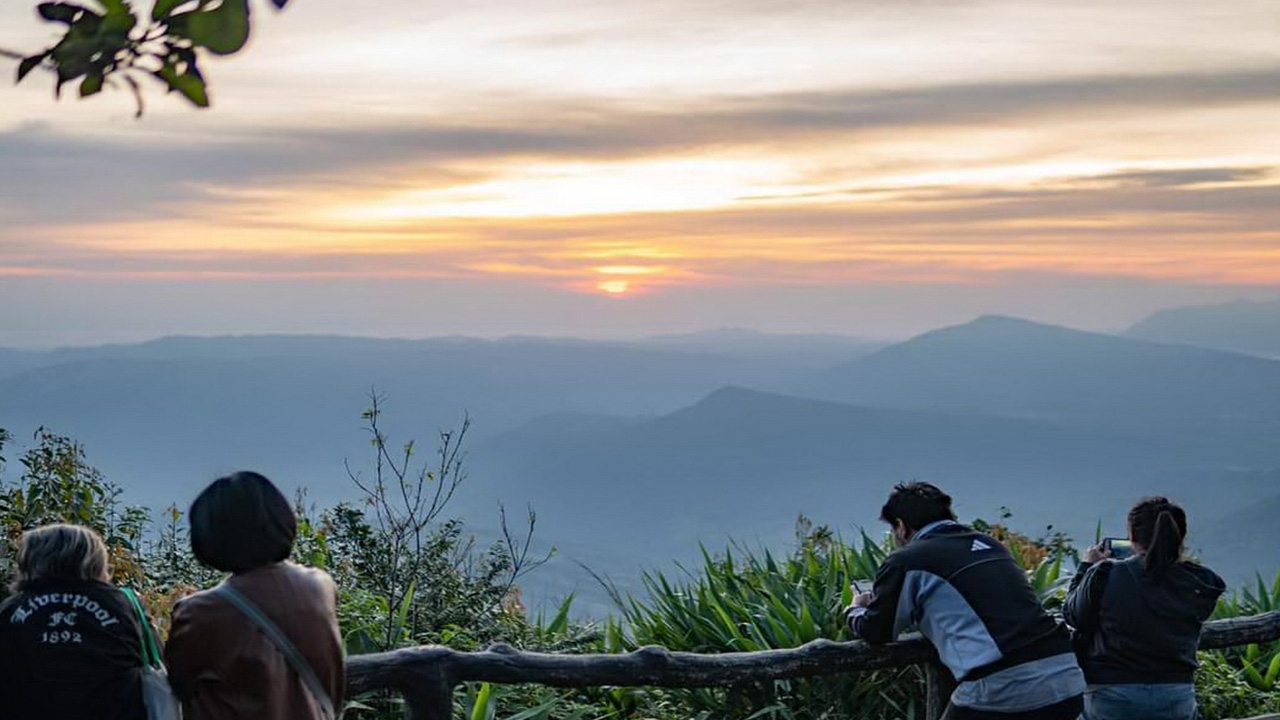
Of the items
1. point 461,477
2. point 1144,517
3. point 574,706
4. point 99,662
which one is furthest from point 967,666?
point 461,477

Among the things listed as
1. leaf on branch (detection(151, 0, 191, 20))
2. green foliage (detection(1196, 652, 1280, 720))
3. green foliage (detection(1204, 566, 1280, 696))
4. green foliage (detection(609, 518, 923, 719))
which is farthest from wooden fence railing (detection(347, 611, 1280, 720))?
leaf on branch (detection(151, 0, 191, 20))

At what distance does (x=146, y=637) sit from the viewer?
4.17m

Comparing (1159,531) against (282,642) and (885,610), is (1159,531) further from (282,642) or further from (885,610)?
(282,642)

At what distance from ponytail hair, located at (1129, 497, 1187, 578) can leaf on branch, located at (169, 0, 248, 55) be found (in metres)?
4.84

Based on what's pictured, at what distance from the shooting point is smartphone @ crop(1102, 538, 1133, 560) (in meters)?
6.07

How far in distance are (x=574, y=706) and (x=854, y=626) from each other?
166cm

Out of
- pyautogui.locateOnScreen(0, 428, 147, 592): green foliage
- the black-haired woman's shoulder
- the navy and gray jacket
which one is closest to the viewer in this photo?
the navy and gray jacket

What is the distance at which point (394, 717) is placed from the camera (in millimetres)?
6652

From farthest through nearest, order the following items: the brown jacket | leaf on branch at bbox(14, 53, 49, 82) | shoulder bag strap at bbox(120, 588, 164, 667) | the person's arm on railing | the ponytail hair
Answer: the ponytail hair, the person's arm on railing, shoulder bag strap at bbox(120, 588, 164, 667), the brown jacket, leaf on branch at bbox(14, 53, 49, 82)

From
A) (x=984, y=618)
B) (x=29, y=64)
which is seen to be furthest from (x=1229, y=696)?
(x=29, y=64)

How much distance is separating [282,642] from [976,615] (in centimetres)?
271

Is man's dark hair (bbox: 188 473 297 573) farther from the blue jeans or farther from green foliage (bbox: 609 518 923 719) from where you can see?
the blue jeans

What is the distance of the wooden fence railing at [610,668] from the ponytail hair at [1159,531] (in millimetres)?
955

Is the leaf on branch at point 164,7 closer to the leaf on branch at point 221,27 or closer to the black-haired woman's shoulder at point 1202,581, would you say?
the leaf on branch at point 221,27
